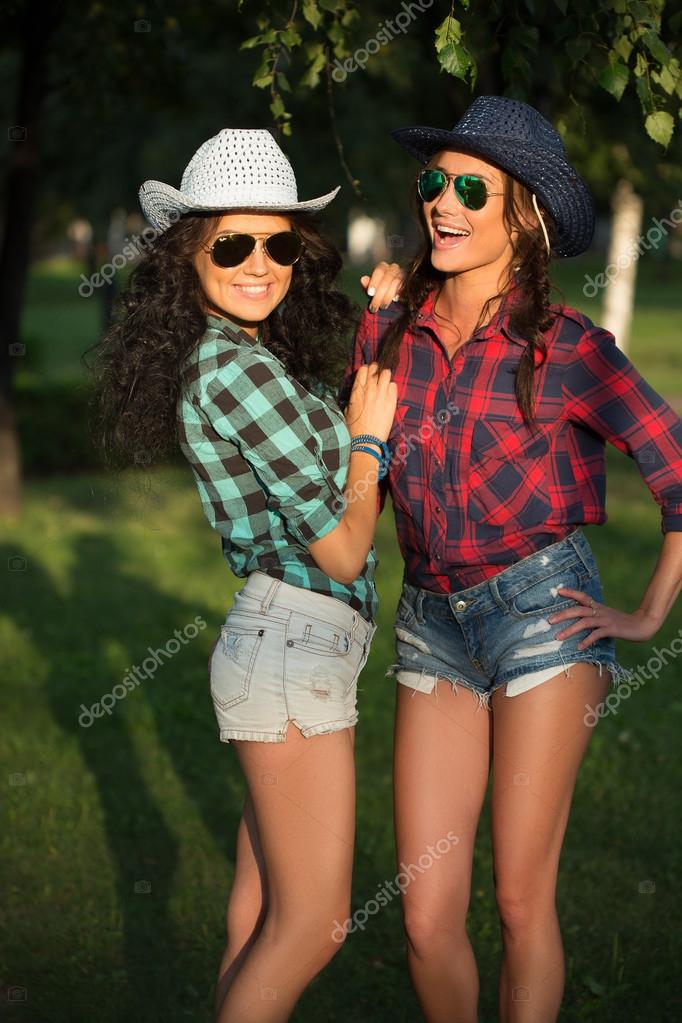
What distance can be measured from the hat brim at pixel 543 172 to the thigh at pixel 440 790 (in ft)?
3.62

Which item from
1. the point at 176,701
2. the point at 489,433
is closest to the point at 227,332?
the point at 489,433

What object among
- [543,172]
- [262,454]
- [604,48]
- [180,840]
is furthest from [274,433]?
[180,840]

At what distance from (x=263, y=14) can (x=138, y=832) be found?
2995 mm

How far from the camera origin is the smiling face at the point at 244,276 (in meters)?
2.90

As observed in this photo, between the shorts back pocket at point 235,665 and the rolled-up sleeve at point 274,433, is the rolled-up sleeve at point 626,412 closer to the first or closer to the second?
the rolled-up sleeve at point 274,433

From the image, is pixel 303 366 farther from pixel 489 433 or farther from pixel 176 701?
pixel 176 701

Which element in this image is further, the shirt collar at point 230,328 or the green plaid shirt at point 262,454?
the shirt collar at point 230,328

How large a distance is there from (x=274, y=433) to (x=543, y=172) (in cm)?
91

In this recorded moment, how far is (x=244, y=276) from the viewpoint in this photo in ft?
9.53

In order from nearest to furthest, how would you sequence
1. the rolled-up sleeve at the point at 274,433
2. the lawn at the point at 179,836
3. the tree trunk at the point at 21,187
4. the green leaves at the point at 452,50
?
the rolled-up sleeve at the point at 274,433
the green leaves at the point at 452,50
the lawn at the point at 179,836
the tree trunk at the point at 21,187

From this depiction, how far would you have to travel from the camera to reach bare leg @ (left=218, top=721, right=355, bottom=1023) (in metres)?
2.81

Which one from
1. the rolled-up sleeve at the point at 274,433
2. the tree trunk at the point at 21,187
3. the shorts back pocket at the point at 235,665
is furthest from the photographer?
the tree trunk at the point at 21,187
